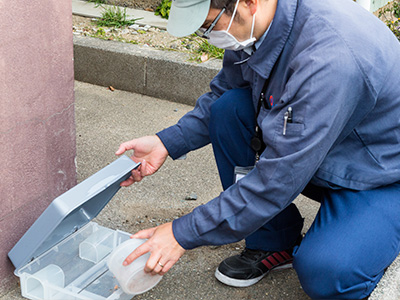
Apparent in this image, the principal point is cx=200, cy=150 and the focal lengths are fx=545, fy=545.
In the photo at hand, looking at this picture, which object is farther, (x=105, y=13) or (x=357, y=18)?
(x=105, y=13)

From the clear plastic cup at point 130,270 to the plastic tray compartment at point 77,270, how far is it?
9 centimetres

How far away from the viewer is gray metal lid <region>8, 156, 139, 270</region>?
1.86 meters

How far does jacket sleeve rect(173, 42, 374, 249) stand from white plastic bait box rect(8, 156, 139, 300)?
365 millimetres

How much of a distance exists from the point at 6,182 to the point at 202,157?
5.25ft

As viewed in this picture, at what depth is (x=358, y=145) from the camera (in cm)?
189

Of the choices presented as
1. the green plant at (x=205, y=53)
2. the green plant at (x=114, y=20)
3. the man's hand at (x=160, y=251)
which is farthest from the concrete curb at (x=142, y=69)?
the man's hand at (x=160, y=251)

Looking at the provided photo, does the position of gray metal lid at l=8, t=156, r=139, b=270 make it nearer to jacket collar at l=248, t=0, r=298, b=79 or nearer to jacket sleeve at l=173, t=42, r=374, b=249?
jacket sleeve at l=173, t=42, r=374, b=249

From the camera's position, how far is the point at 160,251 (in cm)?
181

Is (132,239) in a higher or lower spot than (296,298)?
higher

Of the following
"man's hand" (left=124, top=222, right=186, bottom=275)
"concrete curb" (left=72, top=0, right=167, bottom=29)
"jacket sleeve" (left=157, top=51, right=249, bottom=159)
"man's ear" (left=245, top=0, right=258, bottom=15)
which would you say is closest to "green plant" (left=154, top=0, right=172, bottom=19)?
"concrete curb" (left=72, top=0, right=167, bottom=29)

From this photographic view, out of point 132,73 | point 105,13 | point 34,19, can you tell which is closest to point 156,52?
point 132,73

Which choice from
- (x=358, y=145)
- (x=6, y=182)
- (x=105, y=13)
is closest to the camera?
(x=358, y=145)

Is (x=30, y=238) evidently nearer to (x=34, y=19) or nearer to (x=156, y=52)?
(x=34, y=19)

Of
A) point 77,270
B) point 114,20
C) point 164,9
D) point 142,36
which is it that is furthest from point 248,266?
Answer: point 164,9
